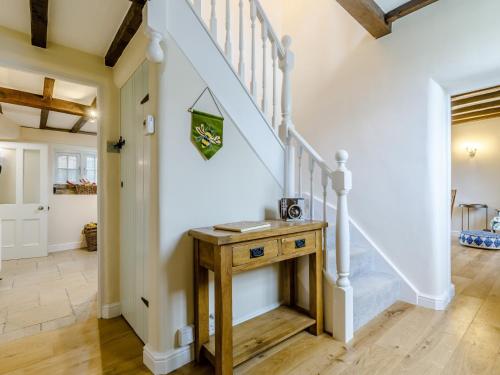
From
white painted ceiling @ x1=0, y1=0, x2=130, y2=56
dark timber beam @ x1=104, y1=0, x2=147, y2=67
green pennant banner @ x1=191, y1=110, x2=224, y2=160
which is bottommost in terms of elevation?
green pennant banner @ x1=191, y1=110, x2=224, y2=160

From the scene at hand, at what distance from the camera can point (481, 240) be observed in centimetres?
439

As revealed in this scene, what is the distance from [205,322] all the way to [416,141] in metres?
2.37

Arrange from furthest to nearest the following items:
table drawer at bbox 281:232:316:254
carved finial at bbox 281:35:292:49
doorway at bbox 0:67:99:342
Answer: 1. doorway at bbox 0:67:99:342
2. carved finial at bbox 281:35:292:49
3. table drawer at bbox 281:232:316:254

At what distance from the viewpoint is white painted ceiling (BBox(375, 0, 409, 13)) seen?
91.5 inches

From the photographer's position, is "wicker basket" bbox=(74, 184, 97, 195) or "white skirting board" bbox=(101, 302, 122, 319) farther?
"wicker basket" bbox=(74, 184, 97, 195)

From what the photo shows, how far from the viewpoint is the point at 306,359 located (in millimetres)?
1614

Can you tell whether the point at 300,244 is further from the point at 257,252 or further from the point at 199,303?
the point at 199,303

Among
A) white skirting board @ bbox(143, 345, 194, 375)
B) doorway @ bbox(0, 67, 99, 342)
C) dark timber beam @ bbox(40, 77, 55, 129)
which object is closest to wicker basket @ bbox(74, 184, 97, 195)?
doorway @ bbox(0, 67, 99, 342)

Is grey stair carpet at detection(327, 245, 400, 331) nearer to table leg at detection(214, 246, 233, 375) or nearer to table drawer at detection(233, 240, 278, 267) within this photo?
table drawer at detection(233, 240, 278, 267)

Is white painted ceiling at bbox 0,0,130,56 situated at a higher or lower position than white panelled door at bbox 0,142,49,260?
higher

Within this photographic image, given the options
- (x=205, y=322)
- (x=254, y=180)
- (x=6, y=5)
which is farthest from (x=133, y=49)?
(x=205, y=322)

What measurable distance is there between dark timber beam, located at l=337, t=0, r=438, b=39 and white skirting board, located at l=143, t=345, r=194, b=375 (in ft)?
9.21

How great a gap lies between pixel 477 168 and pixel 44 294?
311 inches

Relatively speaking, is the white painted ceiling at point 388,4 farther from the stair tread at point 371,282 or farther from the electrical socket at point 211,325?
the electrical socket at point 211,325
